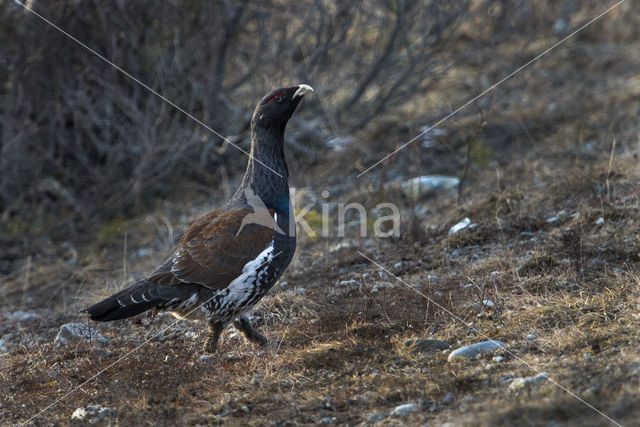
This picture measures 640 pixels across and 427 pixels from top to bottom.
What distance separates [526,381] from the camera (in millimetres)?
3682

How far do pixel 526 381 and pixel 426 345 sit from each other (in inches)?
39.0

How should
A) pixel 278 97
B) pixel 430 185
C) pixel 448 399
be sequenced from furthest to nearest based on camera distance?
pixel 430 185
pixel 278 97
pixel 448 399

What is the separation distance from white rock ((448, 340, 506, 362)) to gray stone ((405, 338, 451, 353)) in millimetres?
179

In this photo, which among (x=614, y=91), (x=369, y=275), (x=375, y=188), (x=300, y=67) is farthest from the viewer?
(x=614, y=91)

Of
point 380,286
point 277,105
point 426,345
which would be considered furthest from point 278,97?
point 426,345

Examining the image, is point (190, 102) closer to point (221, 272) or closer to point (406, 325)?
point (221, 272)

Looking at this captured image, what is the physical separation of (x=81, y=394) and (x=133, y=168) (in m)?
5.47

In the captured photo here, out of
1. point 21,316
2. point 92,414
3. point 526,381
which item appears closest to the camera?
point 526,381

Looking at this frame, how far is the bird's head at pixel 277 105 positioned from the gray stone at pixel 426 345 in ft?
7.15

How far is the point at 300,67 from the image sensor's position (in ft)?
31.4

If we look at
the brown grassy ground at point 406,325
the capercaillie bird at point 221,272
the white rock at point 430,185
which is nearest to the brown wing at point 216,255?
the capercaillie bird at point 221,272

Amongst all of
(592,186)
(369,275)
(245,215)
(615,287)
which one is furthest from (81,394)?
(592,186)

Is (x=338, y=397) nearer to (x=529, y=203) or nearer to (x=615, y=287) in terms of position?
(x=615, y=287)

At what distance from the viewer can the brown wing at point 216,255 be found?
16.6 ft
